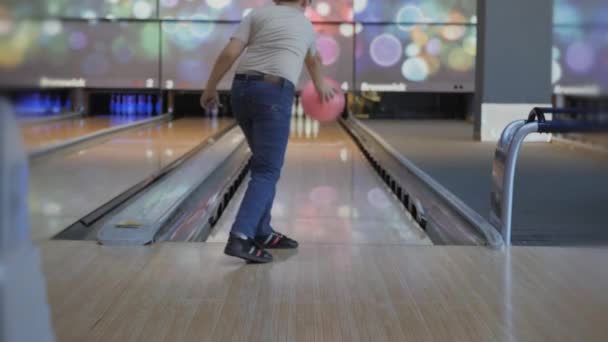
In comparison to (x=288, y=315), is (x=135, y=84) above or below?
above

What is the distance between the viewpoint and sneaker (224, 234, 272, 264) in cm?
277

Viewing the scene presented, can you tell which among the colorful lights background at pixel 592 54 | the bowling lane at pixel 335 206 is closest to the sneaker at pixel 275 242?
the bowling lane at pixel 335 206

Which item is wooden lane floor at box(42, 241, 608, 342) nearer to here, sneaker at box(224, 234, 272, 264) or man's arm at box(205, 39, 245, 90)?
sneaker at box(224, 234, 272, 264)

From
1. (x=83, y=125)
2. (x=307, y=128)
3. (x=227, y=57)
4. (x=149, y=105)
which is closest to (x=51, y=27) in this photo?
(x=227, y=57)

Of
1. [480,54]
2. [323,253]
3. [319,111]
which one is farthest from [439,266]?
[480,54]

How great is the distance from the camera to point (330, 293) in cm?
242

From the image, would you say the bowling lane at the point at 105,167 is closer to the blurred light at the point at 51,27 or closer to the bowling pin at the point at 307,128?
the bowling pin at the point at 307,128

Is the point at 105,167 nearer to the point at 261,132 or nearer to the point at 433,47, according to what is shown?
the point at 261,132

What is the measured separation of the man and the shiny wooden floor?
0.15 metres

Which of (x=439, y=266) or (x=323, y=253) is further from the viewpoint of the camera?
(x=323, y=253)

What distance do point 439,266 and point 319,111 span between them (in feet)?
6.32

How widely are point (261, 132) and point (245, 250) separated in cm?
40

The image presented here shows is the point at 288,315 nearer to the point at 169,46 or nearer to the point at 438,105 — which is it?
the point at 169,46

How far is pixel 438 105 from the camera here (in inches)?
492
